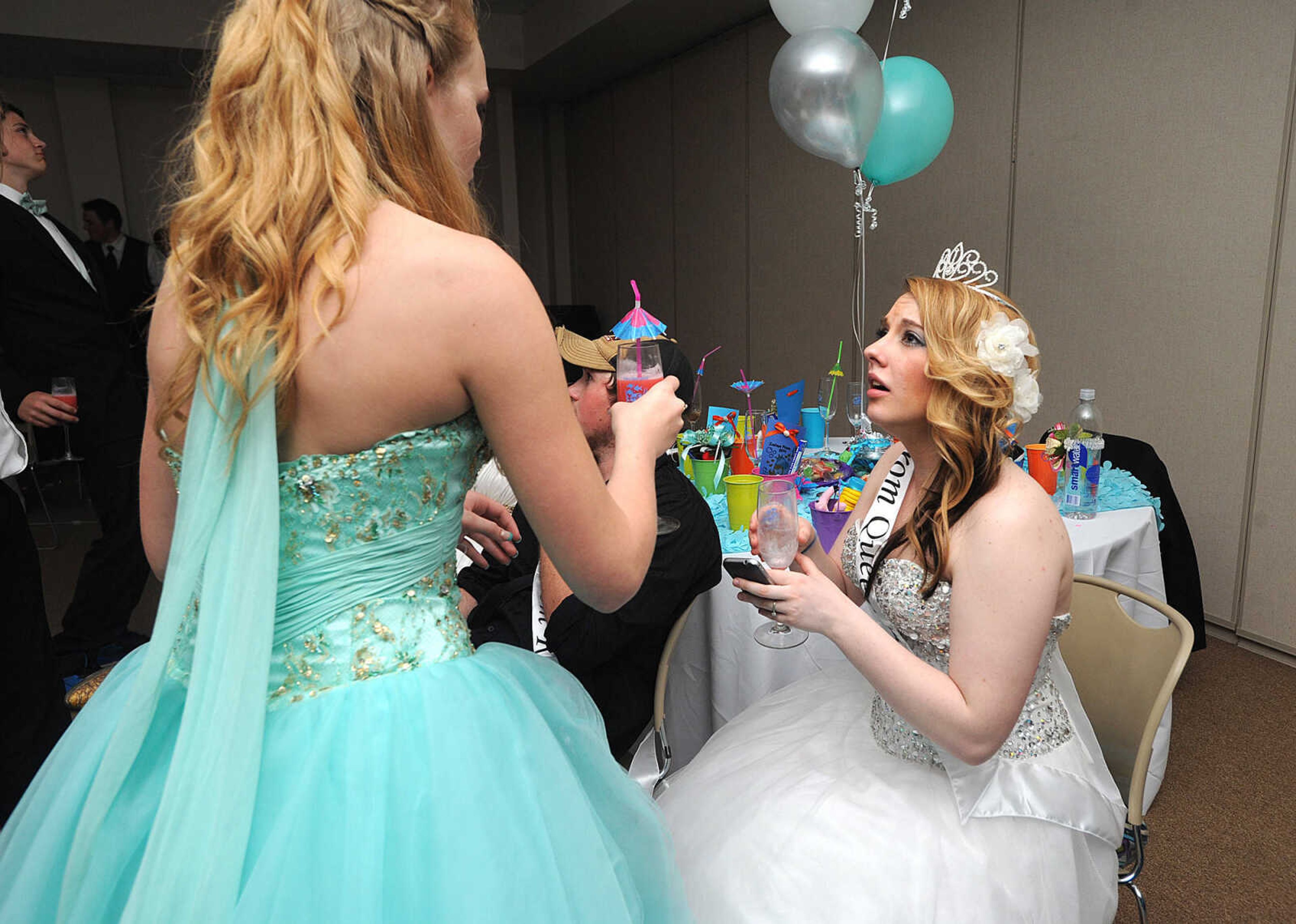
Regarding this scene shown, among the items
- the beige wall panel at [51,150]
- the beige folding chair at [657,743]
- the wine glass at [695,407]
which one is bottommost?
the beige folding chair at [657,743]

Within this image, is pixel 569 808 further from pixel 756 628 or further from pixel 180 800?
pixel 756 628

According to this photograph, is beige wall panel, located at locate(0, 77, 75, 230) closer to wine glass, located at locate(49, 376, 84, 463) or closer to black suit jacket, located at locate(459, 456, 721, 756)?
wine glass, located at locate(49, 376, 84, 463)

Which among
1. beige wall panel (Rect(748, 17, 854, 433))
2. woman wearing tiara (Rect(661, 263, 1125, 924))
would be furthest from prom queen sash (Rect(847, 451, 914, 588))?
beige wall panel (Rect(748, 17, 854, 433))

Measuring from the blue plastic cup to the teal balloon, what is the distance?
43.1 inches

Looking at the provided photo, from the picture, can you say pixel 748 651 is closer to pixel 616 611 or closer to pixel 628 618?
pixel 628 618

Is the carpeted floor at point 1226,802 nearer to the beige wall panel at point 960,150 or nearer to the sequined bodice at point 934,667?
the sequined bodice at point 934,667

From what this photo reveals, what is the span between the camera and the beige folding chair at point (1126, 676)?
149 centimetres

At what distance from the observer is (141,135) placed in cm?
834

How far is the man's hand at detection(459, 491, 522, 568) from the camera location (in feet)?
4.32

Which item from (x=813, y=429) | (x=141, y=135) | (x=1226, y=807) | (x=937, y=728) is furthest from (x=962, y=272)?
(x=141, y=135)

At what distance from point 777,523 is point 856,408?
1.81 m

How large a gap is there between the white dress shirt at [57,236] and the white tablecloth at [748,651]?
2.69 meters

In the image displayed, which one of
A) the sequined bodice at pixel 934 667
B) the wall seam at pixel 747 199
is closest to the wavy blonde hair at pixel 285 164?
the sequined bodice at pixel 934 667

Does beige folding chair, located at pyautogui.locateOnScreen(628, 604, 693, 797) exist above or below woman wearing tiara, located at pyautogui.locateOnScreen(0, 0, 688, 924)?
below
